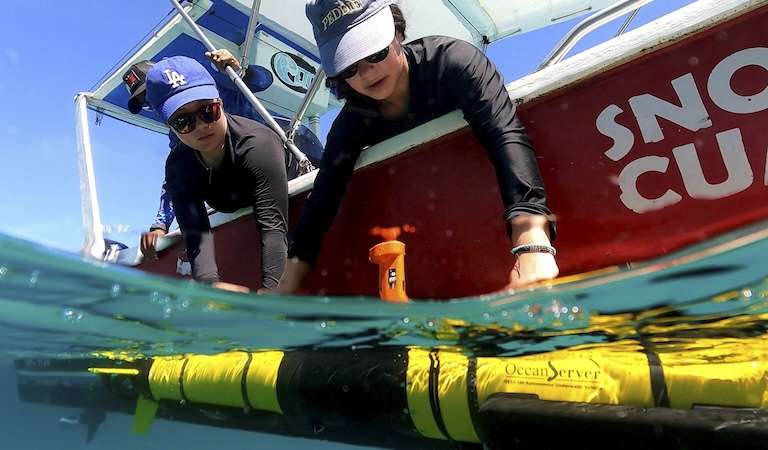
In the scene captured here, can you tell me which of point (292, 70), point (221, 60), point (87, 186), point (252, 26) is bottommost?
point (87, 186)

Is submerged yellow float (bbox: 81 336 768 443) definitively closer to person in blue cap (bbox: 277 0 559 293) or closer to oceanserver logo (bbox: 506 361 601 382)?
oceanserver logo (bbox: 506 361 601 382)

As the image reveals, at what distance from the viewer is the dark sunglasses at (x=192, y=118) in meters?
2.79

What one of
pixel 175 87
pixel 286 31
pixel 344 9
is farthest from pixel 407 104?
pixel 286 31

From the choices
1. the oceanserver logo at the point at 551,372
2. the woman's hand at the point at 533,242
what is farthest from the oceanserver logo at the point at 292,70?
the woman's hand at the point at 533,242

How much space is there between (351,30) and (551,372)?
1539mm

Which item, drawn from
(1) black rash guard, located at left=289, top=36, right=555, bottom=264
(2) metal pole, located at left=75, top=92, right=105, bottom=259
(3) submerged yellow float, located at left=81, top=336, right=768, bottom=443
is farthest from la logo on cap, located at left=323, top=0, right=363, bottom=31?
(2) metal pole, located at left=75, top=92, right=105, bottom=259

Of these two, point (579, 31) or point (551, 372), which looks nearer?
point (551, 372)

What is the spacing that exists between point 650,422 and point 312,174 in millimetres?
2029

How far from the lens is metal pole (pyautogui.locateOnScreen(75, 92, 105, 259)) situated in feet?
14.5

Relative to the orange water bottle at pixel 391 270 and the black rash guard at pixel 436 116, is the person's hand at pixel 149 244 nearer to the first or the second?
the black rash guard at pixel 436 116

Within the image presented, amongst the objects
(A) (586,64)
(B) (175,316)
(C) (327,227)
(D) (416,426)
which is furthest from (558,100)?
(B) (175,316)

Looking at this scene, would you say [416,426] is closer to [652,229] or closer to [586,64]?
[652,229]

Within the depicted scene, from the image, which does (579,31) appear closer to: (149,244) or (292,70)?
(149,244)

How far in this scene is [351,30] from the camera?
2.10 m
